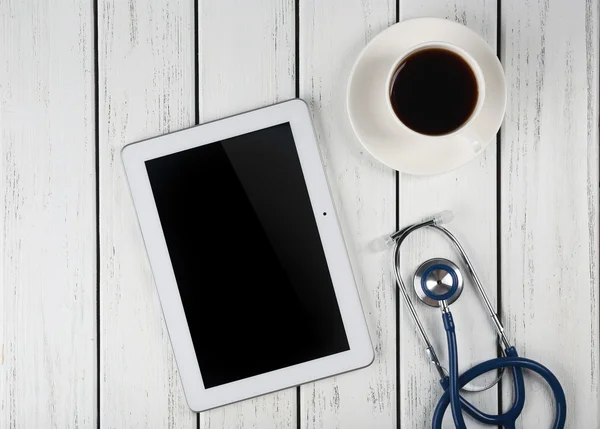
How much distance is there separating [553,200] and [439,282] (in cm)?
19

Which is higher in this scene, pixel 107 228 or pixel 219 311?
pixel 107 228

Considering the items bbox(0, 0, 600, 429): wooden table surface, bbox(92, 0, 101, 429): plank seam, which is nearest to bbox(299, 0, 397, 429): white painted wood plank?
bbox(0, 0, 600, 429): wooden table surface

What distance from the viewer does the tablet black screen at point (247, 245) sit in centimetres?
75

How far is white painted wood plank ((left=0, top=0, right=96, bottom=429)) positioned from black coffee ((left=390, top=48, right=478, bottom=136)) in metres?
0.40

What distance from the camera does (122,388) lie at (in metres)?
0.77

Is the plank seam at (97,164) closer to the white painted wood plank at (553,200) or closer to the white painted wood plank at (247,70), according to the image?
the white painted wood plank at (247,70)

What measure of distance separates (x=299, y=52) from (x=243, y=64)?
7 cm

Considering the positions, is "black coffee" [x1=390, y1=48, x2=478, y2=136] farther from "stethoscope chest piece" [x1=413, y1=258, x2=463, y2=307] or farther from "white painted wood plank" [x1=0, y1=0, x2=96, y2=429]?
"white painted wood plank" [x1=0, y1=0, x2=96, y2=429]

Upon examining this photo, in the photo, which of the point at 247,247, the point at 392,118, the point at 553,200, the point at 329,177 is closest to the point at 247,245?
the point at 247,247

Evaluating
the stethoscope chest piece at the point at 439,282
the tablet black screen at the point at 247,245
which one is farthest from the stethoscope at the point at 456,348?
the tablet black screen at the point at 247,245

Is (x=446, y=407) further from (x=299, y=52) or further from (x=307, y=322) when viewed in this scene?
(x=299, y=52)

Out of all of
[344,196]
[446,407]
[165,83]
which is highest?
[165,83]

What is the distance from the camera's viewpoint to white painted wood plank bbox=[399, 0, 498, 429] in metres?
0.76

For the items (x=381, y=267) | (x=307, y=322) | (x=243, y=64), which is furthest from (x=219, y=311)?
(x=243, y=64)
